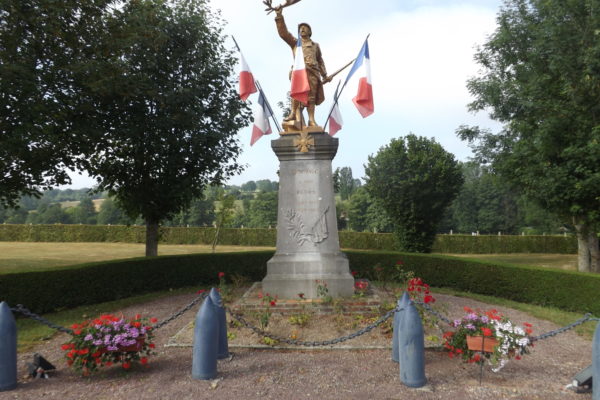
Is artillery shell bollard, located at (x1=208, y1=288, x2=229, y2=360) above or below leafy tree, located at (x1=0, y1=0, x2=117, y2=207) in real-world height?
below

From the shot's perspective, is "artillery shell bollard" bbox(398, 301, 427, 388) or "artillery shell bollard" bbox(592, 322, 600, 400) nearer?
"artillery shell bollard" bbox(592, 322, 600, 400)

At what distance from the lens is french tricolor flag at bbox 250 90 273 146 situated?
9.33 metres

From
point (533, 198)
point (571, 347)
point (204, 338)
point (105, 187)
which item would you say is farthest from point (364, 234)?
point (204, 338)

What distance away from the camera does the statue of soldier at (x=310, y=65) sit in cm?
923

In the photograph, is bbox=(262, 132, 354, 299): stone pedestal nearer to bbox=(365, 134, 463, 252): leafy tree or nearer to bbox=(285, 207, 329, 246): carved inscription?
bbox=(285, 207, 329, 246): carved inscription

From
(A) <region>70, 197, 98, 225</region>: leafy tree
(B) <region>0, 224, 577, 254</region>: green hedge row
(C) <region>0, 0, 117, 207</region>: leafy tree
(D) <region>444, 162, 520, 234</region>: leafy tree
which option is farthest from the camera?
(A) <region>70, 197, 98, 225</region>: leafy tree

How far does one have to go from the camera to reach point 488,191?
52.5 meters

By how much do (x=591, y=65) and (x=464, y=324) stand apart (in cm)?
1288

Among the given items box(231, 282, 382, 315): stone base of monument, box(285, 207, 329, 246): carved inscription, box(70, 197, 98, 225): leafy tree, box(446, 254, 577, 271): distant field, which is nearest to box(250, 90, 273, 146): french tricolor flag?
box(285, 207, 329, 246): carved inscription

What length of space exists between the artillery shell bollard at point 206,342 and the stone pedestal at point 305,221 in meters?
3.62

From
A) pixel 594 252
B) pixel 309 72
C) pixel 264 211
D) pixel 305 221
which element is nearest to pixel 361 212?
pixel 264 211

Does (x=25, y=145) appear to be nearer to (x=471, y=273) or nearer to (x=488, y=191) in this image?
(x=471, y=273)

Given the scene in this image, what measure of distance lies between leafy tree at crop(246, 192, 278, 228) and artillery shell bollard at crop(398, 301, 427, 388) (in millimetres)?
58641

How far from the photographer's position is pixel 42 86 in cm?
1069
